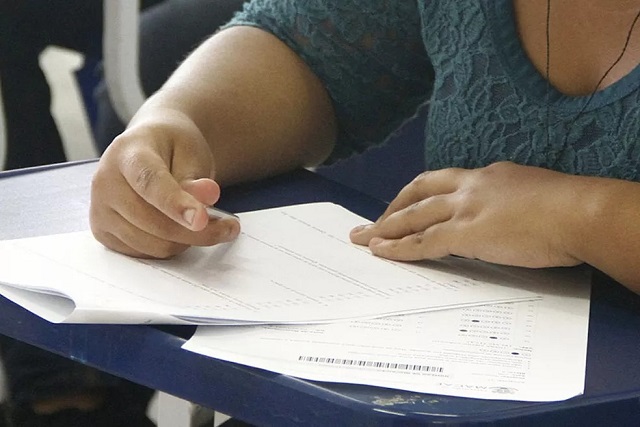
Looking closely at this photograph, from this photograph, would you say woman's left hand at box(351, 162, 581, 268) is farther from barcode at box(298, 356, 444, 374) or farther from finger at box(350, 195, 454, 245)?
barcode at box(298, 356, 444, 374)

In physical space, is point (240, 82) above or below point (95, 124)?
above

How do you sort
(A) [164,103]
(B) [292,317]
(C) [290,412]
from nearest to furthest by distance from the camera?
(C) [290,412] < (B) [292,317] < (A) [164,103]

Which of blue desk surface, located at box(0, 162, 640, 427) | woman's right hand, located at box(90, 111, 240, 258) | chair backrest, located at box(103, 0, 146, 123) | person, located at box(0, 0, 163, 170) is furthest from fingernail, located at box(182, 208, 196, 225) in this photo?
person, located at box(0, 0, 163, 170)

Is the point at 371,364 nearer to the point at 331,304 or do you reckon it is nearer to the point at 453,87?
the point at 331,304

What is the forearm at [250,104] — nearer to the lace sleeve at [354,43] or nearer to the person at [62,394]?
the lace sleeve at [354,43]

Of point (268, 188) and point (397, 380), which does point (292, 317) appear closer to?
point (397, 380)

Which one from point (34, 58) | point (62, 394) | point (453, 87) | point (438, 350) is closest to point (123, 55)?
point (34, 58)

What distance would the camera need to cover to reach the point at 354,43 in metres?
1.09

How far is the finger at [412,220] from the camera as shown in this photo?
33.7 inches

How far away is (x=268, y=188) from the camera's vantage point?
1.01m

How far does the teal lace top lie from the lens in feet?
2.97

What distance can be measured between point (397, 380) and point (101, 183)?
343 millimetres

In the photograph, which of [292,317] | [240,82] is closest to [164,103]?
[240,82]

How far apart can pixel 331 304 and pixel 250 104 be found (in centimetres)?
36
